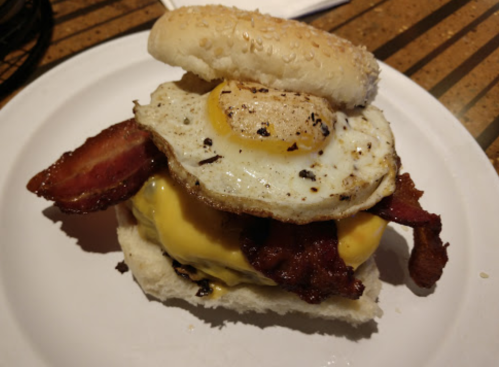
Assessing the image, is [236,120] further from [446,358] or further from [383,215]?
[446,358]

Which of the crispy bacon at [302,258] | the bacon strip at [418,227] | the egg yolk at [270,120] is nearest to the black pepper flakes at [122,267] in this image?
the crispy bacon at [302,258]

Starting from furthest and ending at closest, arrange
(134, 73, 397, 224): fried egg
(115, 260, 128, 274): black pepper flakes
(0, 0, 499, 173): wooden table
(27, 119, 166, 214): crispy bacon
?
(0, 0, 499, 173): wooden table < (115, 260, 128, 274): black pepper flakes < (27, 119, 166, 214): crispy bacon < (134, 73, 397, 224): fried egg

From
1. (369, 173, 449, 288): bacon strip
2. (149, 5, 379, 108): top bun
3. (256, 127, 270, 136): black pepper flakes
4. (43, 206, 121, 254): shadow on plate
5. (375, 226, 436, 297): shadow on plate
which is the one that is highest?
(149, 5, 379, 108): top bun

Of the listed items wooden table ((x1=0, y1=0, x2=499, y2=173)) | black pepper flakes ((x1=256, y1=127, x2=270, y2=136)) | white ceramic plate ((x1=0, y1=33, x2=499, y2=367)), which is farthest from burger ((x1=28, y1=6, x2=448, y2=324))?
wooden table ((x1=0, y1=0, x2=499, y2=173))

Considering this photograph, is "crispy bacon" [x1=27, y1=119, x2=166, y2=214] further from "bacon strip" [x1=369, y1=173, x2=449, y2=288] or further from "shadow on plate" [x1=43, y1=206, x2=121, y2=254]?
"bacon strip" [x1=369, y1=173, x2=449, y2=288]

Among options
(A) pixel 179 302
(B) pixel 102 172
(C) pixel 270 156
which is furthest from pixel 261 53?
(A) pixel 179 302

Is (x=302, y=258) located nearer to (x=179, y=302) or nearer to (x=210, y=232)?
(x=210, y=232)

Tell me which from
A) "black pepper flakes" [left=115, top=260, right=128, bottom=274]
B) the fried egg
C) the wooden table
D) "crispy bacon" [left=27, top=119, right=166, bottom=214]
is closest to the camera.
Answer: the fried egg

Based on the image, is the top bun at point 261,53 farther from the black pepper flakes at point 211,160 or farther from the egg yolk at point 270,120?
the black pepper flakes at point 211,160
